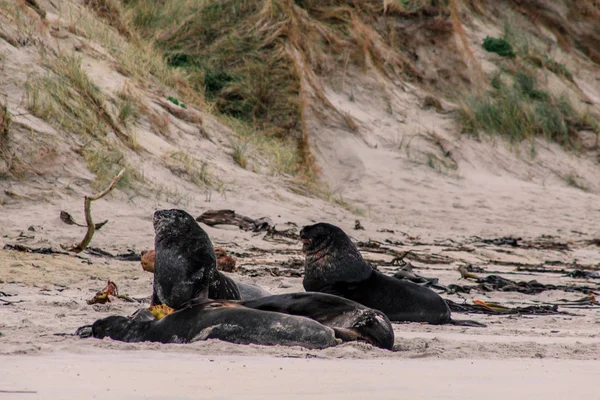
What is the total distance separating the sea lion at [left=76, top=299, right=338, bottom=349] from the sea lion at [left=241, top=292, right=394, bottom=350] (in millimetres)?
201

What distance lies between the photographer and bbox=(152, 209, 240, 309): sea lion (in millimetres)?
4934

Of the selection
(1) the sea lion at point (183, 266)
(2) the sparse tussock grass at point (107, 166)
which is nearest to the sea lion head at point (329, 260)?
(1) the sea lion at point (183, 266)

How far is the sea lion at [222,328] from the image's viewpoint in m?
4.09

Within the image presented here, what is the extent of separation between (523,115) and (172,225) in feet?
50.5

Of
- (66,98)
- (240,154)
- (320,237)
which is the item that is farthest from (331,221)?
(320,237)

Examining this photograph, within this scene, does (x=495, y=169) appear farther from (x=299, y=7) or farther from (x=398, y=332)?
(x=398, y=332)

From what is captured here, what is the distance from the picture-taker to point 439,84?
1994cm

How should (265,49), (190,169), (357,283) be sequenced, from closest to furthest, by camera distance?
(357,283) < (190,169) < (265,49)

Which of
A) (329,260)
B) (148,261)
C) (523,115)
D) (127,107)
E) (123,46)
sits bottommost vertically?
(148,261)

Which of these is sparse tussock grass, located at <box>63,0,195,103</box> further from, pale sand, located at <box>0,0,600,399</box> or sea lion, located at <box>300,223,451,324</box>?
sea lion, located at <box>300,223,451,324</box>

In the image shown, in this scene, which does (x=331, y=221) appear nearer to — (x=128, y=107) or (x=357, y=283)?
(x=128, y=107)

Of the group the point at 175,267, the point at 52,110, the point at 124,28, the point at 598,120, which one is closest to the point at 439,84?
the point at 598,120

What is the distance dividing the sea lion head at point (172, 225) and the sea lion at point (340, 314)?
0.65 meters

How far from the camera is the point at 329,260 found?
6.13 m
